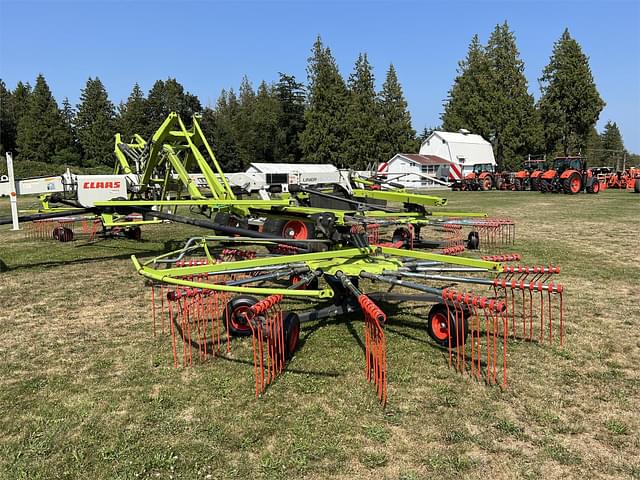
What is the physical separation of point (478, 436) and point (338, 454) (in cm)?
100

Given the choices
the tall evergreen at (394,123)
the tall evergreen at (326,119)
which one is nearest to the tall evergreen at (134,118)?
the tall evergreen at (326,119)

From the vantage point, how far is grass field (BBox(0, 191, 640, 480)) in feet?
10.4

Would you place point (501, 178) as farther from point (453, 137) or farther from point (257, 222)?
point (257, 222)

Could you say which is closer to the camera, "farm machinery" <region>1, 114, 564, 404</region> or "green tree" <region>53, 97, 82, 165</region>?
"farm machinery" <region>1, 114, 564, 404</region>

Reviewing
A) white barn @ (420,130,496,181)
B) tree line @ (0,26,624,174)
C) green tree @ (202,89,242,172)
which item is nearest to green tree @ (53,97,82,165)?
tree line @ (0,26,624,174)

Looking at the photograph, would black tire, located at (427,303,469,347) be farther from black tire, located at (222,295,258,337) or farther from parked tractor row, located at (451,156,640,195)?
parked tractor row, located at (451,156,640,195)

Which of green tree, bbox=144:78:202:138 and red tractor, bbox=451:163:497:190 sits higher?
green tree, bbox=144:78:202:138

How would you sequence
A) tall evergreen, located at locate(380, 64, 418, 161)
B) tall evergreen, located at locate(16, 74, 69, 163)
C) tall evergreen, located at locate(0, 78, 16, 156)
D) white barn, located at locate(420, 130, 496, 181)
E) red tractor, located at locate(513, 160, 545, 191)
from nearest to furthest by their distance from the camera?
red tractor, located at locate(513, 160, 545, 191)
white barn, located at locate(420, 130, 496, 181)
tall evergreen, located at locate(380, 64, 418, 161)
tall evergreen, located at locate(16, 74, 69, 163)
tall evergreen, located at locate(0, 78, 16, 156)

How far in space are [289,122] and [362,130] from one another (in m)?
18.4

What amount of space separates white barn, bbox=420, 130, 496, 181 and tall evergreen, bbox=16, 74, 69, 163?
149ft

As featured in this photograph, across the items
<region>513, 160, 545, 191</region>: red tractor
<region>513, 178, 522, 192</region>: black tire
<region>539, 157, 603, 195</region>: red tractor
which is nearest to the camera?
<region>539, 157, 603, 195</region>: red tractor

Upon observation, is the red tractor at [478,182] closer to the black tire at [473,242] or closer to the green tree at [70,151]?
the black tire at [473,242]

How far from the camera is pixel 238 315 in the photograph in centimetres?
543

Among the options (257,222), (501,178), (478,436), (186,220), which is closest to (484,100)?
(501,178)
